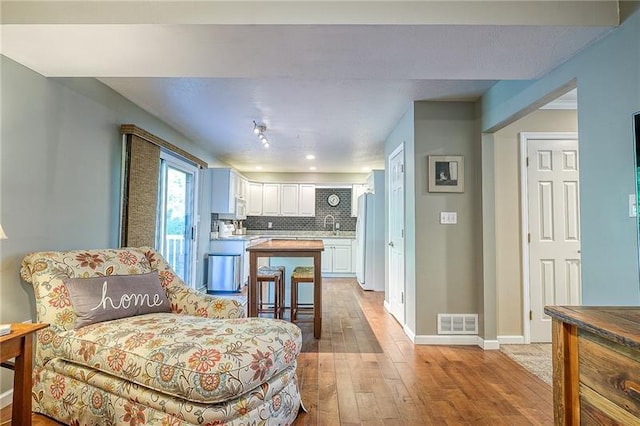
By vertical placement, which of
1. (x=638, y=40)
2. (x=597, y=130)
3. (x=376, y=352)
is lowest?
(x=376, y=352)

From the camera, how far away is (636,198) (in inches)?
58.9

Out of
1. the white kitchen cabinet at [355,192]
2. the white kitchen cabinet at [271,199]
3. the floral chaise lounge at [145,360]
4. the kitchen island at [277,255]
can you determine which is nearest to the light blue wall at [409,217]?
the kitchen island at [277,255]

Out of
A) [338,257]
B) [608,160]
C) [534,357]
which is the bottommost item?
[534,357]

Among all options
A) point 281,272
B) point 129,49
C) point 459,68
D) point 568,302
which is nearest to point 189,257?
point 281,272

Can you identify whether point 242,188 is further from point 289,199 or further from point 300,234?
point 300,234

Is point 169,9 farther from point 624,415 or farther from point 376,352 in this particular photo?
point 376,352

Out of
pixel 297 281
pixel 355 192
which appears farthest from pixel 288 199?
pixel 297 281

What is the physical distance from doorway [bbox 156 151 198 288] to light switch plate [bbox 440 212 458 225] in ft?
10.8

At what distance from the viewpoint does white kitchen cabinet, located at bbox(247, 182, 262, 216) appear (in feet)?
24.3

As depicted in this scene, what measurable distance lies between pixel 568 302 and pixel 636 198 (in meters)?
2.14

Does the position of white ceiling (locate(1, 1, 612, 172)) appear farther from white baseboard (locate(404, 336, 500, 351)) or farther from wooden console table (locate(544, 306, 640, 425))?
white baseboard (locate(404, 336, 500, 351))

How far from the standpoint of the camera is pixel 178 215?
15.1 ft

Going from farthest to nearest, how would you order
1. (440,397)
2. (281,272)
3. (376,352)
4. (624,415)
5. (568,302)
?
(281,272), (568,302), (376,352), (440,397), (624,415)

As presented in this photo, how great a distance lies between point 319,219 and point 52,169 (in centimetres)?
587
